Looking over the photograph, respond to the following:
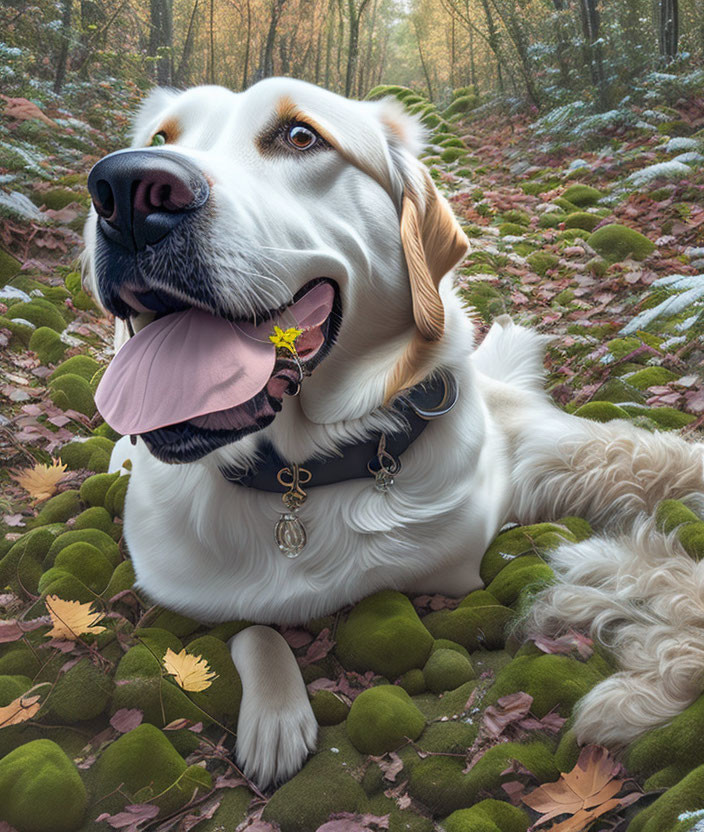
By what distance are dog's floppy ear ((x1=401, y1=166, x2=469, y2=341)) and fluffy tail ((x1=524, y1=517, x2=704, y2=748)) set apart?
28.9 inches

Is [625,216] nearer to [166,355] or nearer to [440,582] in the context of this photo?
[440,582]

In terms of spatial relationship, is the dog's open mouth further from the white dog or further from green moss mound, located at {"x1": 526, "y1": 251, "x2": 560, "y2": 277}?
green moss mound, located at {"x1": 526, "y1": 251, "x2": 560, "y2": 277}

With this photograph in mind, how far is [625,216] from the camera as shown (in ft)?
16.3

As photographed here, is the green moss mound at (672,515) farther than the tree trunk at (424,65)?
No

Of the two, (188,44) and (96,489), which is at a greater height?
(188,44)

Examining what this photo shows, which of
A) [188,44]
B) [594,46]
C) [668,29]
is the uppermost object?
[668,29]

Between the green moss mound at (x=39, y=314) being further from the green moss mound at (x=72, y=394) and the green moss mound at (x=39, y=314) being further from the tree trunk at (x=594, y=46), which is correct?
the tree trunk at (x=594, y=46)

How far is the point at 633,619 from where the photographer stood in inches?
67.8

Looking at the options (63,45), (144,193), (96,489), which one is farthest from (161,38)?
(144,193)

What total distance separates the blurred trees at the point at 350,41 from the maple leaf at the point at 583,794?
3379 millimetres

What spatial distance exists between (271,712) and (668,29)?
21.3ft

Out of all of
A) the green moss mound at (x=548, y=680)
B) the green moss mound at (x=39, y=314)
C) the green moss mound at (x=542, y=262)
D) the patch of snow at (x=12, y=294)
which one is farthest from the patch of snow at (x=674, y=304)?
the patch of snow at (x=12, y=294)

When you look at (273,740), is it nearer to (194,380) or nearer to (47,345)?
Result: (194,380)

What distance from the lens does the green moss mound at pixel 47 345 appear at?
329 centimetres
